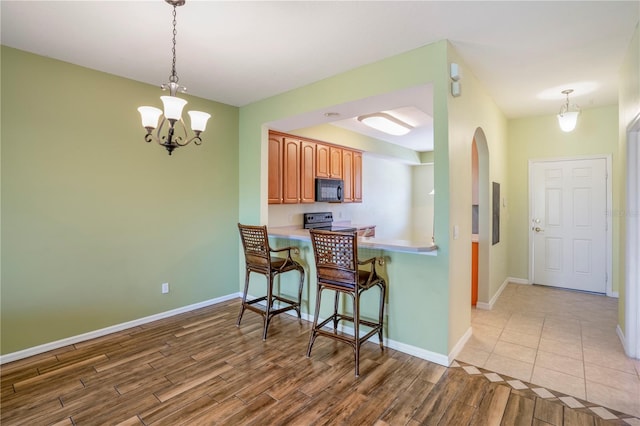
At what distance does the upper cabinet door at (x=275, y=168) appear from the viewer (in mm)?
4156

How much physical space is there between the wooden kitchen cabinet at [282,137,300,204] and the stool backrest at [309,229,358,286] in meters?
1.89

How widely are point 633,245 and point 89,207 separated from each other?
482cm

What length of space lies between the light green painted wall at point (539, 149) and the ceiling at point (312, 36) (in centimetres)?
128

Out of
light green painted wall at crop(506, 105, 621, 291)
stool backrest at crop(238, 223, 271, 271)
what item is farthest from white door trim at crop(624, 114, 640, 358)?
stool backrest at crop(238, 223, 271, 271)

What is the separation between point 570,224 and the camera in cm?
460

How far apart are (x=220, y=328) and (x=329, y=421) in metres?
1.74

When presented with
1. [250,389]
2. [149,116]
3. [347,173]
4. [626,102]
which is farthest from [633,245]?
[149,116]

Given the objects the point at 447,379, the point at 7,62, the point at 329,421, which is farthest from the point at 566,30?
the point at 7,62

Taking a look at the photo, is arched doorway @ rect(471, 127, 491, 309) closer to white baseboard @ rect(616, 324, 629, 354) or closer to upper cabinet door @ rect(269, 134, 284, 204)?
white baseboard @ rect(616, 324, 629, 354)

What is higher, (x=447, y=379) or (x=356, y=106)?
(x=356, y=106)

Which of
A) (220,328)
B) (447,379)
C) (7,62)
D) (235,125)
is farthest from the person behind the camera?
(235,125)

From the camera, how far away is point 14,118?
2559mm

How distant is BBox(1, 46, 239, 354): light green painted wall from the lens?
2.59 meters

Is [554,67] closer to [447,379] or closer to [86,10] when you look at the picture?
[447,379]
